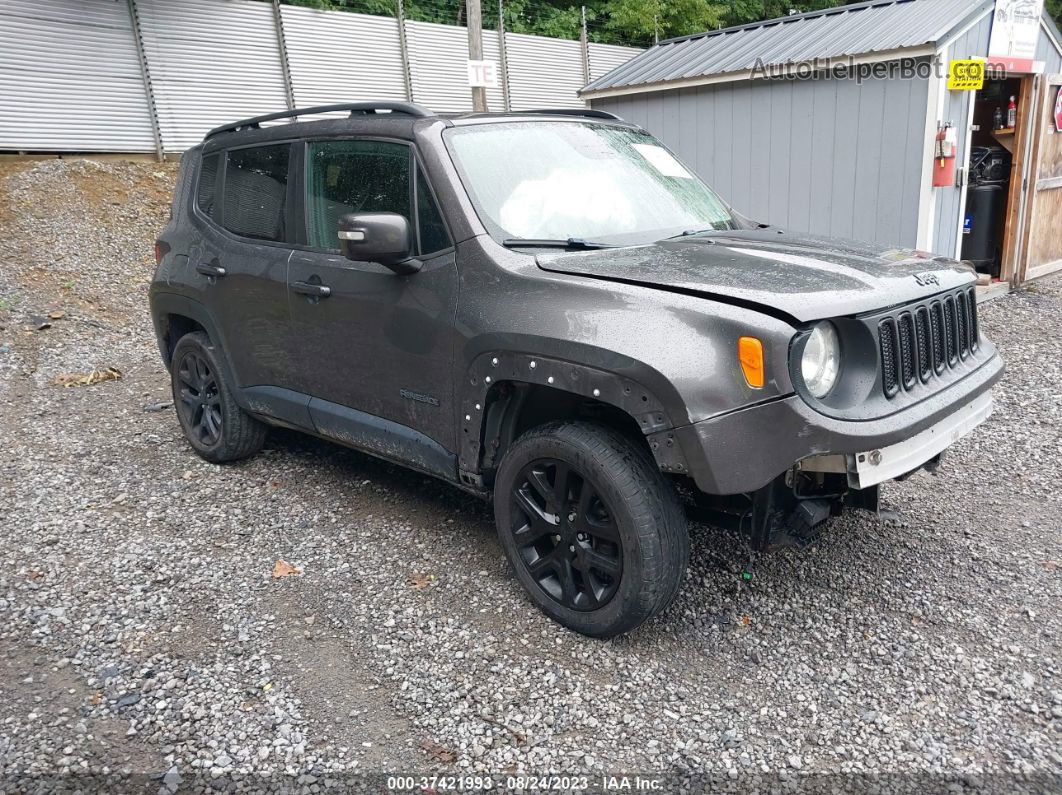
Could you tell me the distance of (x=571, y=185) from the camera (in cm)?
371

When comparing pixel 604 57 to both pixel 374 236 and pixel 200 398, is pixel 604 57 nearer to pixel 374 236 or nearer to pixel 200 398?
pixel 200 398

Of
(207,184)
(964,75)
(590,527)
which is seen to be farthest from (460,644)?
(964,75)

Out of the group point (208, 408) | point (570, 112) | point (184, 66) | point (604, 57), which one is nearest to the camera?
point (570, 112)

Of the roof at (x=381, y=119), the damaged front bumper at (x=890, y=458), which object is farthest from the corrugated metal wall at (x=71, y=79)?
the damaged front bumper at (x=890, y=458)

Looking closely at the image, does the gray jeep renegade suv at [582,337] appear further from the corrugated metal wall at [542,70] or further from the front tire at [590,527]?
the corrugated metal wall at [542,70]

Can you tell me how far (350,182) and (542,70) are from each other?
14.6 meters

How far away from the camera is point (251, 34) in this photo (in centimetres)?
1359

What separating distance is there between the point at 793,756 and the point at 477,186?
2422 mm

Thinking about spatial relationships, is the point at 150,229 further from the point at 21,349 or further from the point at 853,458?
the point at 853,458

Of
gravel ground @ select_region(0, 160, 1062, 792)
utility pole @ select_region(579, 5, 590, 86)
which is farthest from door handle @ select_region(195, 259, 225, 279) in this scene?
utility pole @ select_region(579, 5, 590, 86)

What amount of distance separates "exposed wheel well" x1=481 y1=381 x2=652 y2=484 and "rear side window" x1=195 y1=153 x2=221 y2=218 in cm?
250

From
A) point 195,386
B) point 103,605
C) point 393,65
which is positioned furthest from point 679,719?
point 393,65

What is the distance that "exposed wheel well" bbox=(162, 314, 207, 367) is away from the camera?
17.4 ft

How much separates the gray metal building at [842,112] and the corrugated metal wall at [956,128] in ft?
0.05
